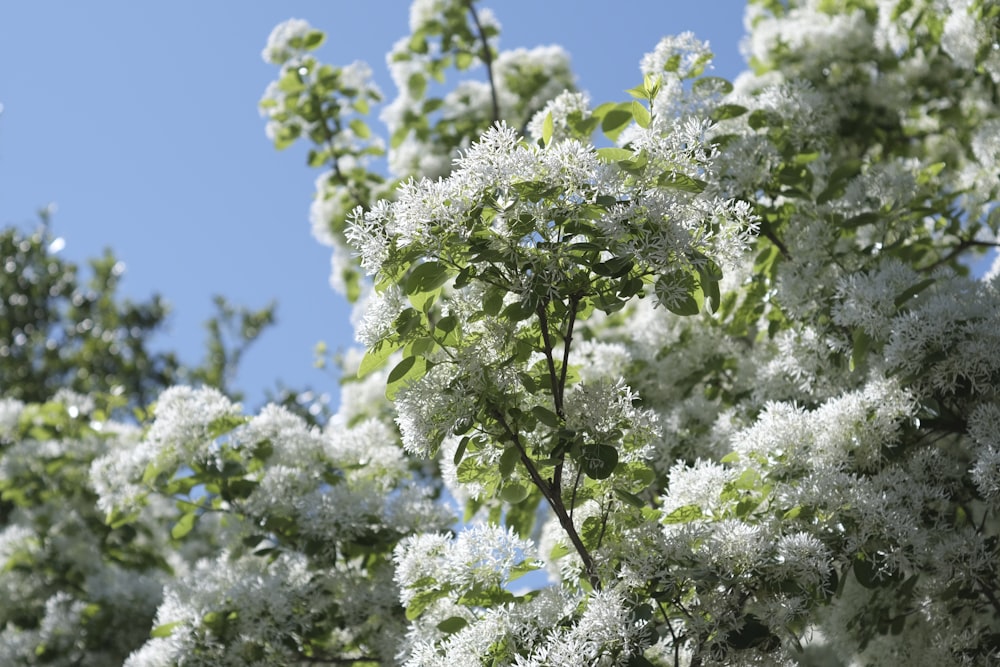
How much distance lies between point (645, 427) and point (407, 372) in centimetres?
62

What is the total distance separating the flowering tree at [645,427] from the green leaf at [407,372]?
1 cm

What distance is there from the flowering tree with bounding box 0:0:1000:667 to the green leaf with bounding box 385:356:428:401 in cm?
1

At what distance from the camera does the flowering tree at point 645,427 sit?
8.00 ft

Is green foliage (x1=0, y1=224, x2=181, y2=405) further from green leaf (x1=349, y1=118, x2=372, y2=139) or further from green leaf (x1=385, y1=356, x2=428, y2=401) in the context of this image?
green leaf (x1=385, y1=356, x2=428, y2=401)

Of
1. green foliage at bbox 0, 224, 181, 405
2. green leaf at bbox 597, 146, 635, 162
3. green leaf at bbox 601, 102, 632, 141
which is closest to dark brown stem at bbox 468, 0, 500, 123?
green leaf at bbox 601, 102, 632, 141

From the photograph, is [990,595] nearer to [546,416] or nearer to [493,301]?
[546,416]

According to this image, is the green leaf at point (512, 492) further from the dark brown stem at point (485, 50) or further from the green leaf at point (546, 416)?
the dark brown stem at point (485, 50)

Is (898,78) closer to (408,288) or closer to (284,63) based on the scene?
(284,63)

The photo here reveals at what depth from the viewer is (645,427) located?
264cm

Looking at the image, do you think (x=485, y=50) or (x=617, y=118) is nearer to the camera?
(x=617, y=118)

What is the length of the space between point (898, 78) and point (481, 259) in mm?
4659

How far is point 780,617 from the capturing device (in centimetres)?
257

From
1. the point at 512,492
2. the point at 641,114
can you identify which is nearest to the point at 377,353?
the point at 512,492

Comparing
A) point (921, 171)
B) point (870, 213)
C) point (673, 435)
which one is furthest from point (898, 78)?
point (673, 435)
